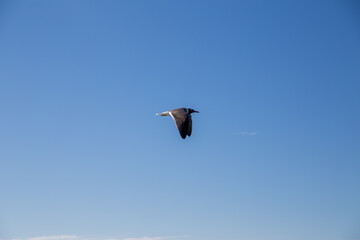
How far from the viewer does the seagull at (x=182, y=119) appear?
42.0 m

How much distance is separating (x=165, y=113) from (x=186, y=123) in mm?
3545

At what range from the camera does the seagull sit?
138 feet

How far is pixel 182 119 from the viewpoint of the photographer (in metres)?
43.6

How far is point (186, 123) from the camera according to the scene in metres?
43.2

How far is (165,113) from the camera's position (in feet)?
150
